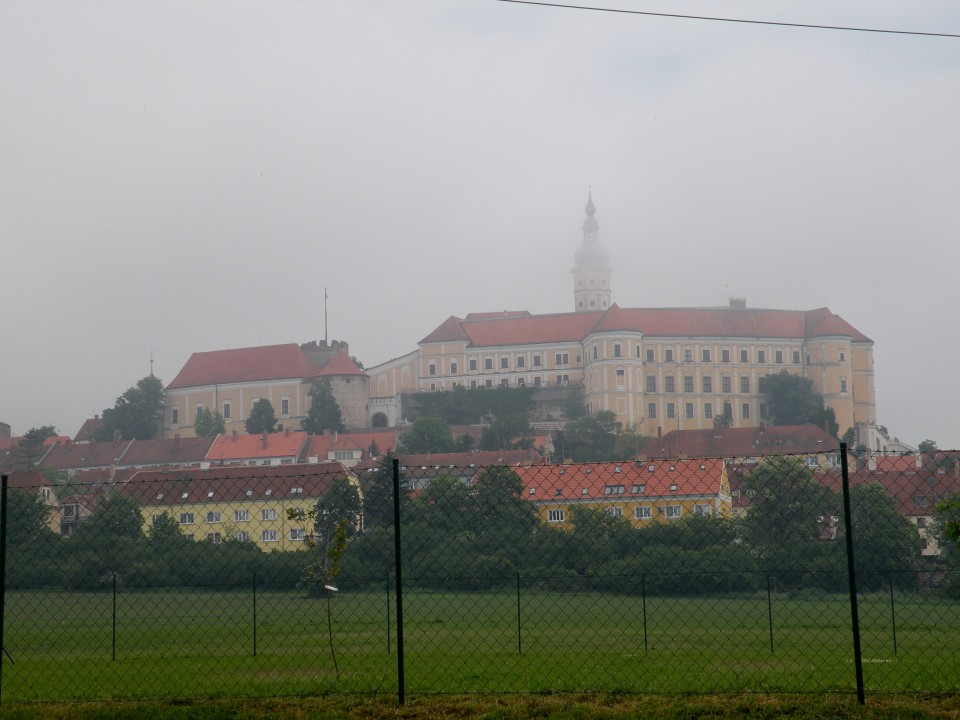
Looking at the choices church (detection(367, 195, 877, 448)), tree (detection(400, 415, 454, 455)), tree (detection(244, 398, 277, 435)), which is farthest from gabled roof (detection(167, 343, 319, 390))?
tree (detection(400, 415, 454, 455))

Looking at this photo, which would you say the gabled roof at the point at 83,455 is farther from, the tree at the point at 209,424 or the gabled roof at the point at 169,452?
the tree at the point at 209,424

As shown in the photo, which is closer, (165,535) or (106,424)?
(165,535)

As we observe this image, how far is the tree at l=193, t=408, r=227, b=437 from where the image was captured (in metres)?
138

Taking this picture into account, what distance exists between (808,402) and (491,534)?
383 ft

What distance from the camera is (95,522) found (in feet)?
54.9

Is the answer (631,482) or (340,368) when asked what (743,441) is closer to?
(340,368)

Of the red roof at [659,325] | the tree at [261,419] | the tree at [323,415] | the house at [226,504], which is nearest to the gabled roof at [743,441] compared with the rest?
the red roof at [659,325]

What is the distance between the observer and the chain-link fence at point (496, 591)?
11094mm

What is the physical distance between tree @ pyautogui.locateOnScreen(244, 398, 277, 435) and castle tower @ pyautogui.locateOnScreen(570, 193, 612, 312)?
5658 centimetres

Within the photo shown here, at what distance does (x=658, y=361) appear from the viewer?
138750 mm

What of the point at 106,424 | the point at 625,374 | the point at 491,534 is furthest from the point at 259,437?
the point at 491,534

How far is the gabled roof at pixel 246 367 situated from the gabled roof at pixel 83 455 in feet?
47.1

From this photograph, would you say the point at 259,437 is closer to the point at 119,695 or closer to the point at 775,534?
the point at 775,534

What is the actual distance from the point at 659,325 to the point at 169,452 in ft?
181
